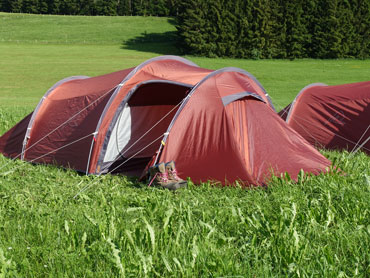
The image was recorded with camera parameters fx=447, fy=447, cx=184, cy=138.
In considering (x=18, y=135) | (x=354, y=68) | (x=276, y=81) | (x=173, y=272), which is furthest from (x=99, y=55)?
(x=173, y=272)

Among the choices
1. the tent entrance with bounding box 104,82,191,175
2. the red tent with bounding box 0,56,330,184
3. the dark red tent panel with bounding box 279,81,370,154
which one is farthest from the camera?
the dark red tent panel with bounding box 279,81,370,154

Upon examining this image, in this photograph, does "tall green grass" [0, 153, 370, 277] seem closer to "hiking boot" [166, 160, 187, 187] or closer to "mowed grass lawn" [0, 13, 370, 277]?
"mowed grass lawn" [0, 13, 370, 277]

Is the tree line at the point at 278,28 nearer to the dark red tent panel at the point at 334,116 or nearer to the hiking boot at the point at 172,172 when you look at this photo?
the dark red tent panel at the point at 334,116

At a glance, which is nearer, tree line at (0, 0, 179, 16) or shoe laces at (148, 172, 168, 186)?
shoe laces at (148, 172, 168, 186)

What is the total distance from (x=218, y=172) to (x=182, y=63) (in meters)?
2.79

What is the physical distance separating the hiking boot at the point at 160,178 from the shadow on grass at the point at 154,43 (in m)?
35.3

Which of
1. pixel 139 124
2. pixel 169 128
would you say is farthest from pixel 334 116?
pixel 169 128

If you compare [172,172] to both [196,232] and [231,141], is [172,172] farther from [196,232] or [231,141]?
[196,232]

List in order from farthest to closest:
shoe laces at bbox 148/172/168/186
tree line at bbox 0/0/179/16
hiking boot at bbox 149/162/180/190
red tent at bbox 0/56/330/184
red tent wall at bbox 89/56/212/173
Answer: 1. tree line at bbox 0/0/179/16
2. red tent wall at bbox 89/56/212/173
3. red tent at bbox 0/56/330/184
4. shoe laces at bbox 148/172/168/186
5. hiking boot at bbox 149/162/180/190

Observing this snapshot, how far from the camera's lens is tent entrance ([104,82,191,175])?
23.1 feet

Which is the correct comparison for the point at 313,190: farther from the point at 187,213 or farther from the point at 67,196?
the point at 67,196

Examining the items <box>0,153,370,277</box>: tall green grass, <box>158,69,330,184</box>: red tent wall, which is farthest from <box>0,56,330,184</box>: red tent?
<box>0,153,370,277</box>: tall green grass

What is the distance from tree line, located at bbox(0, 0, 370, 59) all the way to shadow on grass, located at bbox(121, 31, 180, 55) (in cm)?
414

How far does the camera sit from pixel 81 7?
75062 mm
